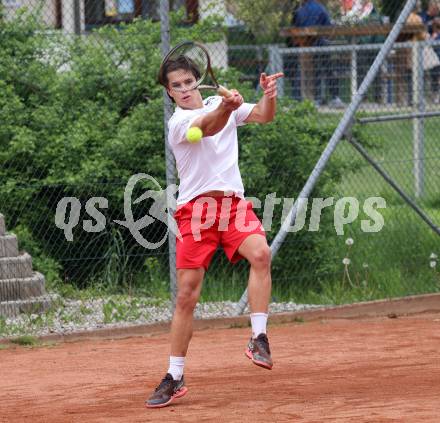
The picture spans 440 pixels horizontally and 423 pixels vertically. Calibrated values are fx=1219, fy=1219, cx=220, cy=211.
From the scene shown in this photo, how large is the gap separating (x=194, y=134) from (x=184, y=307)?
38.7 inches

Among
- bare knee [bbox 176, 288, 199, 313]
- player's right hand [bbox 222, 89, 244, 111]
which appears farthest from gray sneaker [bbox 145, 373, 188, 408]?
player's right hand [bbox 222, 89, 244, 111]

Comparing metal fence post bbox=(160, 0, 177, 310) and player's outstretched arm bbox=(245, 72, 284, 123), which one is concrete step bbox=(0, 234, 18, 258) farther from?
player's outstretched arm bbox=(245, 72, 284, 123)

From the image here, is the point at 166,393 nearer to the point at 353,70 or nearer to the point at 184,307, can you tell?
the point at 184,307

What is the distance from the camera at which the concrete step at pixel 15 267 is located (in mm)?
9273

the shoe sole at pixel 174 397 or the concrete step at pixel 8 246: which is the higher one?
the concrete step at pixel 8 246

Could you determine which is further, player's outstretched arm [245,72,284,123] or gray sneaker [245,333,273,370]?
player's outstretched arm [245,72,284,123]

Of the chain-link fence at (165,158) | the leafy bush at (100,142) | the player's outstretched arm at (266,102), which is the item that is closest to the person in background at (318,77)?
the chain-link fence at (165,158)

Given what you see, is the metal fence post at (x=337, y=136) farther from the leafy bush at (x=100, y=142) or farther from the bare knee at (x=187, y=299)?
the bare knee at (x=187, y=299)

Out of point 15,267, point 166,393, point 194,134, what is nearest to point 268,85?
point 194,134

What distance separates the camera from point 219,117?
20.2ft

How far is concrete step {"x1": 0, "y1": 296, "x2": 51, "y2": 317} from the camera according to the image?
920 cm

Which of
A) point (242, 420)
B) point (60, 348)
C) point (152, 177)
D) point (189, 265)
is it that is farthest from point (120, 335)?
point (242, 420)

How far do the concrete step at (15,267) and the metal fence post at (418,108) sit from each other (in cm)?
400

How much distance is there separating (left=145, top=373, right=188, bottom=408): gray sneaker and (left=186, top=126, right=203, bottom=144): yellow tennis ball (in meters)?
1.29
